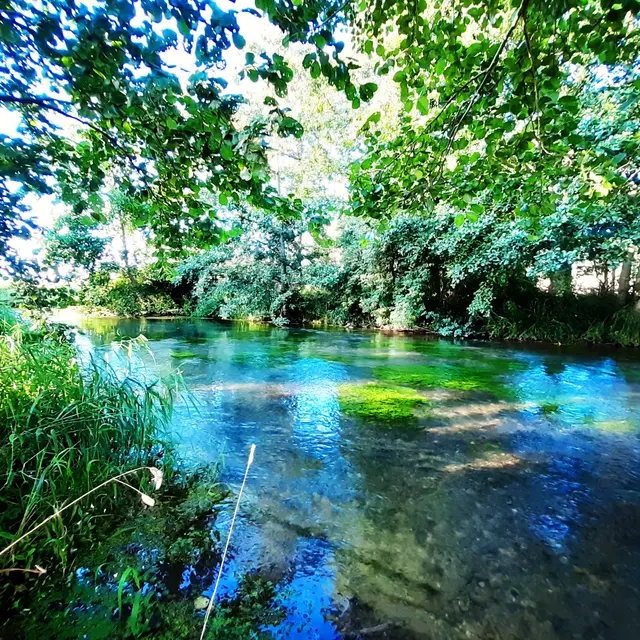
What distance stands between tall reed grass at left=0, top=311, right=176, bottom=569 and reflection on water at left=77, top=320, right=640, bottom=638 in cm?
85

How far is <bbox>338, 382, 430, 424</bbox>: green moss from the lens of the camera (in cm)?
497

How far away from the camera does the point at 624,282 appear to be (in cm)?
1239

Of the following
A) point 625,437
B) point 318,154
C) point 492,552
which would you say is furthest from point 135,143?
point 318,154

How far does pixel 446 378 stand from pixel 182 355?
6515mm

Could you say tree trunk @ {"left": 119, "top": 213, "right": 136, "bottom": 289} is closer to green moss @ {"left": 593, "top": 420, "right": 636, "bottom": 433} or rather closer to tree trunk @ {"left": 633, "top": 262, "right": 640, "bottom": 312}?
green moss @ {"left": 593, "top": 420, "right": 636, "bottom": 433}

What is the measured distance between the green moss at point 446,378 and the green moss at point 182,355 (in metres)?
4.77

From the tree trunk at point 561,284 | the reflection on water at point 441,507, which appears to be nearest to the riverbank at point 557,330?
the tree trunk at point 561,284

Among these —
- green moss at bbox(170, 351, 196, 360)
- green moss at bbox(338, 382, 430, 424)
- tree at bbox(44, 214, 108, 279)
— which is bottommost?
green moss at bbox(338, 382, 430, 424)

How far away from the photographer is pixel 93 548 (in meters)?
2.23

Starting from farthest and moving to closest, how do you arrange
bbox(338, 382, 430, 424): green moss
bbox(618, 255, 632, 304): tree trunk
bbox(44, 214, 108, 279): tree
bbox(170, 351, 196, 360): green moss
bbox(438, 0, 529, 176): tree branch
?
1. bbox(618, 255, 632, 304): tree trunk
2. bbox(170, 351, 196, 360): green moss
3. bbox(338, 382, 430, 424): green moss
4. bbox(44, 214, 108, 279): tree
5. bbox(438, 0, 529, 176): tree branch

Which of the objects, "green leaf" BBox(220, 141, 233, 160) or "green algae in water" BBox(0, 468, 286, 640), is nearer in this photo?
"green algae in water" BBox(0, 468, 286, 640)

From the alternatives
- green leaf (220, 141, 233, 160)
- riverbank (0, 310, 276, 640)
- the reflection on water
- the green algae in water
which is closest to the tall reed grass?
riverbank (0, 310, 276, 640)

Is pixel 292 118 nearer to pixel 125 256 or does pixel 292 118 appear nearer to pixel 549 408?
pixel 549 408

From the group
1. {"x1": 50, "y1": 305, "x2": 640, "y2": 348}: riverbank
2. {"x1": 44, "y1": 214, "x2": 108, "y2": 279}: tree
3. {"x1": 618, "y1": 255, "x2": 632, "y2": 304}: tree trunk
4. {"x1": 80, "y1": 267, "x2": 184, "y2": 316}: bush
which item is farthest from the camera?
{"x1": 80, "y1": 267, "x2": 184, "y2": 316}: bush
